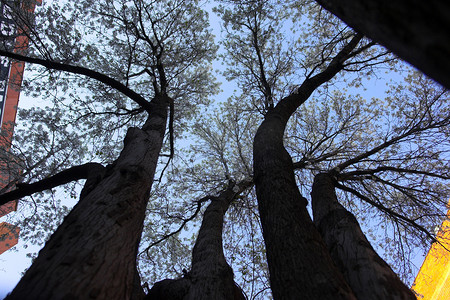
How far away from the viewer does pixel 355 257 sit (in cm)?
217

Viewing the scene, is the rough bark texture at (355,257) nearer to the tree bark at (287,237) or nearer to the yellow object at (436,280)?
the tree bark at (287,237)

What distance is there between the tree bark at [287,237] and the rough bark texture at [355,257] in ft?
1.02

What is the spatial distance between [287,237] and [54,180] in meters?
3.07

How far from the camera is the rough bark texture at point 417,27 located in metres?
0.69

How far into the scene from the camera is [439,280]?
1079 centimetres

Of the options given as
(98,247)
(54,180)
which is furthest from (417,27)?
(54,180)

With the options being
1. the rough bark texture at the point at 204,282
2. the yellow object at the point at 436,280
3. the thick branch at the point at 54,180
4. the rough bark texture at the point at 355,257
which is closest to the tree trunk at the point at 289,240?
the rough bark texture at the point at 355,257

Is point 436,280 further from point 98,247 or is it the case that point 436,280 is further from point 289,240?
point 98,247

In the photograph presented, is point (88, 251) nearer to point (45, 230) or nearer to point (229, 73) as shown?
point (229, 73)

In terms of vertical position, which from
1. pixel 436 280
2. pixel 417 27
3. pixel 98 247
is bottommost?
pixel 98 247

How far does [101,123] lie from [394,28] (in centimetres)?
859

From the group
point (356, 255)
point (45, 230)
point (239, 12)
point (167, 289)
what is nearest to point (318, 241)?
point (356, 255)

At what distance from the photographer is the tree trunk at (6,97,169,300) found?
4.22ft

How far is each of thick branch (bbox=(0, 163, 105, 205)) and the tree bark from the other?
2083 millimetres
